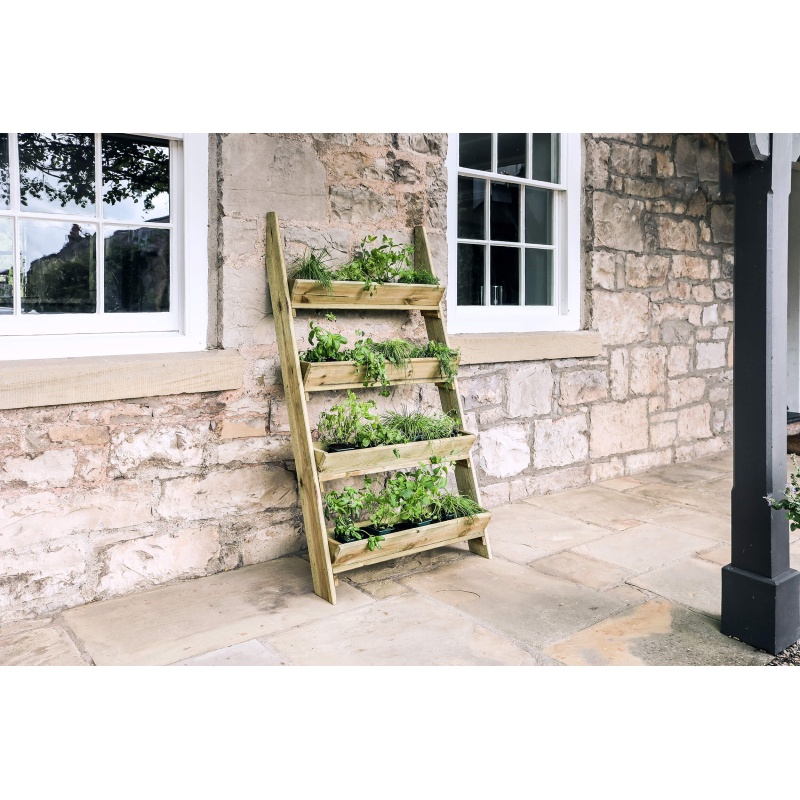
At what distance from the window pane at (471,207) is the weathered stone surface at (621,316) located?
0.92m

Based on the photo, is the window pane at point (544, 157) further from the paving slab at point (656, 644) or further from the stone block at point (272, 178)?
the paving slab at point (656, 644)

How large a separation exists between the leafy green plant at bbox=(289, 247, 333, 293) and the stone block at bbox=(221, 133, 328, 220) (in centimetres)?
17

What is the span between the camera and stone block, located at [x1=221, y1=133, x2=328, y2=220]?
299 cm

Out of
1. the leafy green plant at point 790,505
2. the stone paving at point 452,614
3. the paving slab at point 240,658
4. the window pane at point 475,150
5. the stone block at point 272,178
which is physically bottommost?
the paving slab at point 240,658

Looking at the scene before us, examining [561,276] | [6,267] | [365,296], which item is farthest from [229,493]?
[561,276]

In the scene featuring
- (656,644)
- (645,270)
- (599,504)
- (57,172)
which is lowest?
(656,644)

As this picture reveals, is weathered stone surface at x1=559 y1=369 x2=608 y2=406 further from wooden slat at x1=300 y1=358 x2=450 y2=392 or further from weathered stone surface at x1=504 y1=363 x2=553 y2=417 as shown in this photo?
wooden slat at x1=300 y1=358 x2=450 y2=392

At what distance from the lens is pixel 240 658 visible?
7.55 feet

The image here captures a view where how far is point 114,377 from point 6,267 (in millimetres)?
537

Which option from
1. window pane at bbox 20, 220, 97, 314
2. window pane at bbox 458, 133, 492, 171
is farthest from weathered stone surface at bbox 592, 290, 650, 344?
window pane at bbox 20, 220, 97, 314

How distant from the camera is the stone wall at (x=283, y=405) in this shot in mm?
2691

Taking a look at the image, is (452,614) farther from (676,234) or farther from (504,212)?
(676,234)

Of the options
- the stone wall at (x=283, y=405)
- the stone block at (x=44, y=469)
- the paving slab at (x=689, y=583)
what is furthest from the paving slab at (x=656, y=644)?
the stone block at (x=44, y=469)

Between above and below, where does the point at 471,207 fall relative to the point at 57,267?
above
